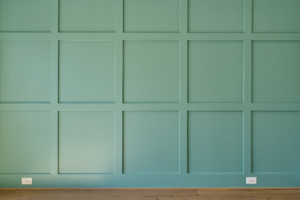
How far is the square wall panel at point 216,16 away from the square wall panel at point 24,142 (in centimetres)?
189

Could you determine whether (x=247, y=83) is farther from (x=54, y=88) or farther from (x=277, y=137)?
(x=54, y=88)

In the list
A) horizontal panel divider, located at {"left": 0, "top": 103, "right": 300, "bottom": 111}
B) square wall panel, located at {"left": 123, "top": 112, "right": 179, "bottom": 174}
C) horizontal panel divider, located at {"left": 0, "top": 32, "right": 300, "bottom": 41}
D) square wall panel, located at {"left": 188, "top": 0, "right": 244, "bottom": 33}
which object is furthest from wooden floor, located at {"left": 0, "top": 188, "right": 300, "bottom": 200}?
square wall panel, located at {"left": 188, "top": 0, "right": 244, "bottom": 33}

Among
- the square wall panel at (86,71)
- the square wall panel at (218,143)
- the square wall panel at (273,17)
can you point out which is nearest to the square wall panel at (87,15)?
the square wall panel at (86,71)

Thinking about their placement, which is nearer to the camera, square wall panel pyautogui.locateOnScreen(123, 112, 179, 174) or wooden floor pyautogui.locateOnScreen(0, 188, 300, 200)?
wooden floor pyautogui.locateOnScreen(0, 188, 300, 200)

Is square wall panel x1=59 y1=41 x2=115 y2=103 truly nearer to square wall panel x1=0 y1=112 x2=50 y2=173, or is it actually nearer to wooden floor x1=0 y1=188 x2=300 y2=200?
square wall panel x1=0 y1=112 x2=50 y2=173

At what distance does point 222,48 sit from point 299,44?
830 millimetres

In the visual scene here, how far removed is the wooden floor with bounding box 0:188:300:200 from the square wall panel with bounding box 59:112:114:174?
0.23 metres

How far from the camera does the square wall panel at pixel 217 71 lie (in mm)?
2424

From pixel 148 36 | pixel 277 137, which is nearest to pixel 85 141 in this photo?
pixel 148 36

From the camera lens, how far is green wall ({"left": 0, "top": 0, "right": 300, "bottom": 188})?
7.90 feet

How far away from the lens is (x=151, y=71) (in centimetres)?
243

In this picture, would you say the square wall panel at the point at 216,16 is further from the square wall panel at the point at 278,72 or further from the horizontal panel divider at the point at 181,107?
the horizontal panel divider at the point at 181,107

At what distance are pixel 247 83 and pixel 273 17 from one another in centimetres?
76

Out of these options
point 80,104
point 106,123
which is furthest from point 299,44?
point 80,104
